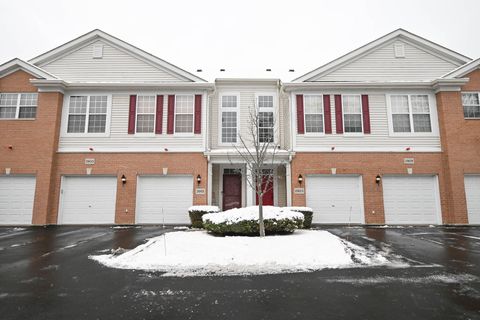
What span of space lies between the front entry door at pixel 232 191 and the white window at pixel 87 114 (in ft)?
22.4

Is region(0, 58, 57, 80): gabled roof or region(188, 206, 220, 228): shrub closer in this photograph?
region(188, 206, 220, 228): shrub

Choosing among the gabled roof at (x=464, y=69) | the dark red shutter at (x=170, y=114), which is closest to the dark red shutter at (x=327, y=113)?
the gabled roof at (x=464, y=69)

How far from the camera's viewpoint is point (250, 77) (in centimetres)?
1612

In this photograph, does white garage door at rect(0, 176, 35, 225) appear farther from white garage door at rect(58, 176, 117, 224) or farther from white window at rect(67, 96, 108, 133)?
white window at rect(67, 96, 108, 133)

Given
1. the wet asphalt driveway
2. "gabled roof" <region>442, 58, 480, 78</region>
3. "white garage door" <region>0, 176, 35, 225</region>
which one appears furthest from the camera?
"gabled roof" <region>442, 58, 480, 78</region>

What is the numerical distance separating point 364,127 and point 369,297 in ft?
38.4

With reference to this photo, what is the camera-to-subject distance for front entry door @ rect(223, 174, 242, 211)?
15.7m

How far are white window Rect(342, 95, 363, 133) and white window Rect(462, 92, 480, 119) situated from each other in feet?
16.3

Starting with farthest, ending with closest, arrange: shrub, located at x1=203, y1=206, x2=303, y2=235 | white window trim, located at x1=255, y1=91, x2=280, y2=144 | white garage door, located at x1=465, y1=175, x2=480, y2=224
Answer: white window trim, located at x1=255, y1=91, x2=280, y2=144
white garage door, located at x1=465, y1=175, x2=480, y2=224
shrub, located at x1=203, y1=206, x2=303, y2=235

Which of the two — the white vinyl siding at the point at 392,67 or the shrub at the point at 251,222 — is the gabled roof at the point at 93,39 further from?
the shrub at the point at 251,222

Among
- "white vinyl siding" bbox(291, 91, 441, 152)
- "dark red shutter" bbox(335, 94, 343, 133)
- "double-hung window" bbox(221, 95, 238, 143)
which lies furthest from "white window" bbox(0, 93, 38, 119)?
"dark red shutter" bbox(335, 94, 343, 133)

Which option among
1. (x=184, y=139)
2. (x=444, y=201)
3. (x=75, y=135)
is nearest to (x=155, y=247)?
(x=184, y=139)

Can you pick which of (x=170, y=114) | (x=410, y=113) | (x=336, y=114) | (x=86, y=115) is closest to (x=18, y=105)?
(x=86, y=115)

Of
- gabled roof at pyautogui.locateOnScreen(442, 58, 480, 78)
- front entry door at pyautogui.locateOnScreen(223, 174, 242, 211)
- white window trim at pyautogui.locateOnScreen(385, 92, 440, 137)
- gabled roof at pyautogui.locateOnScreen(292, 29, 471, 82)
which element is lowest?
front entry door at pyautogui.locateOnScreen(223, 174, 242, 211)
